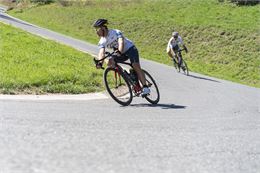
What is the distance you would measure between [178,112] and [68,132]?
3446 millimetres

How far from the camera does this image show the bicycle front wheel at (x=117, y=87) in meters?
10.2

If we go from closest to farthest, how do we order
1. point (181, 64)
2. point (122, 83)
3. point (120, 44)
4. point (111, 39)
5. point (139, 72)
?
1. point (120, 44)
2. point (111, 39)
3. point (139, 72)
4. point (122, 83)
5. point (181, 64)

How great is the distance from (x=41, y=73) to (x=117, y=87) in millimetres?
2587

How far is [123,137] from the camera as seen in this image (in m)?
6.89

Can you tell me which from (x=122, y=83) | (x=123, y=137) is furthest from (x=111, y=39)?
(x=123, y=137)

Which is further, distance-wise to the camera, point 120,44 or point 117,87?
point 117,87

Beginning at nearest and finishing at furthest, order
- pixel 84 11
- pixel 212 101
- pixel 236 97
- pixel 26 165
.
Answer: pixel 26 165 < pixel 212 101 < pixel 236 97 < pixel 84 11

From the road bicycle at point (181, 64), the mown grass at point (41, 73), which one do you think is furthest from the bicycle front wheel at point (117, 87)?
the road bicycle at point (181, 64)

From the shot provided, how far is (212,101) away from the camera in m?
12.2

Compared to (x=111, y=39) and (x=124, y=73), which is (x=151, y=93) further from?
(x=111, y=39)

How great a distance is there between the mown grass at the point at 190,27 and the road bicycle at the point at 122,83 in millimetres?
15784

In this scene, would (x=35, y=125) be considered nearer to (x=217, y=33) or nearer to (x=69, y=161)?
(x=69, y=161)

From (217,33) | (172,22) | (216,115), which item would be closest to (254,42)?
(217,33)

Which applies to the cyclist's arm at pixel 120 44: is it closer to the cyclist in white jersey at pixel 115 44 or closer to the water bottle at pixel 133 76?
the cyclist in white jersey at pixel 115 44
